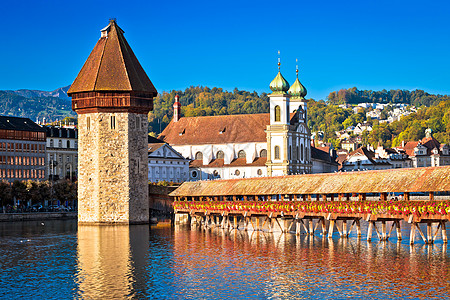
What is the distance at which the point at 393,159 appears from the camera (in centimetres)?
15738

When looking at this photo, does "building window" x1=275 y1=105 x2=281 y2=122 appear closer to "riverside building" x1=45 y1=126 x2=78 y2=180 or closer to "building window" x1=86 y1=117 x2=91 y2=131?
"riverside building" x1=45 y1=126 x2=78 y2=180

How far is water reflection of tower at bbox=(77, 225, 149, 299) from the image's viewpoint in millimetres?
31828

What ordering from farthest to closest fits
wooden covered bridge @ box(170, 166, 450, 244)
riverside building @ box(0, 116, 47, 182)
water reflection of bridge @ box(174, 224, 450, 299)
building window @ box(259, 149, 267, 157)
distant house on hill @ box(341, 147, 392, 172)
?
distant house on hill @ box(341, 147, 392, 172), building window @ box(259, 149, 267, 157), riverside building @ box(0, 116, 47, 182), wooden covered bridge @ box(170, 166, 450, 244), water reflection of bridge @ box(174, 224, 450, 299)

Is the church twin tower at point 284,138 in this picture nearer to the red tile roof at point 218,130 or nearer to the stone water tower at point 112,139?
the red tile roof at point 218,130

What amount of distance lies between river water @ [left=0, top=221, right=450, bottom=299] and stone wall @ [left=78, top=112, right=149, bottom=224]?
27.8 ft

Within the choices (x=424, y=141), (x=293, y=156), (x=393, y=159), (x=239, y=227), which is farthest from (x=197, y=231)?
(x=424, y=141)

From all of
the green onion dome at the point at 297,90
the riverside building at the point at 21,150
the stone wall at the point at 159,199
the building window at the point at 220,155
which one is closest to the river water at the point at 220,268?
Result: the stone wall at the point at 159,199

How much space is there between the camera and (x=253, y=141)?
11062cm

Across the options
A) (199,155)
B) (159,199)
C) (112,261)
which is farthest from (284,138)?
(112,261)

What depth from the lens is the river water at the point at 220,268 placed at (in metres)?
30.9

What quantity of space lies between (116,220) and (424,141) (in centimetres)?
11880

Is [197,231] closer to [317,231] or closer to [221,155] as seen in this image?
[317,231]

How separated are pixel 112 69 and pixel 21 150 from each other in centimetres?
3359

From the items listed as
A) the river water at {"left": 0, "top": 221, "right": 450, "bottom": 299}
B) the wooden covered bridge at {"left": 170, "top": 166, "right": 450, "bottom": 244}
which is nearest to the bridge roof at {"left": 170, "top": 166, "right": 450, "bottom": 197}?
the wooden covered bridge at {"left": 170, "top": 166, "right": 450, "bottom": 244}
